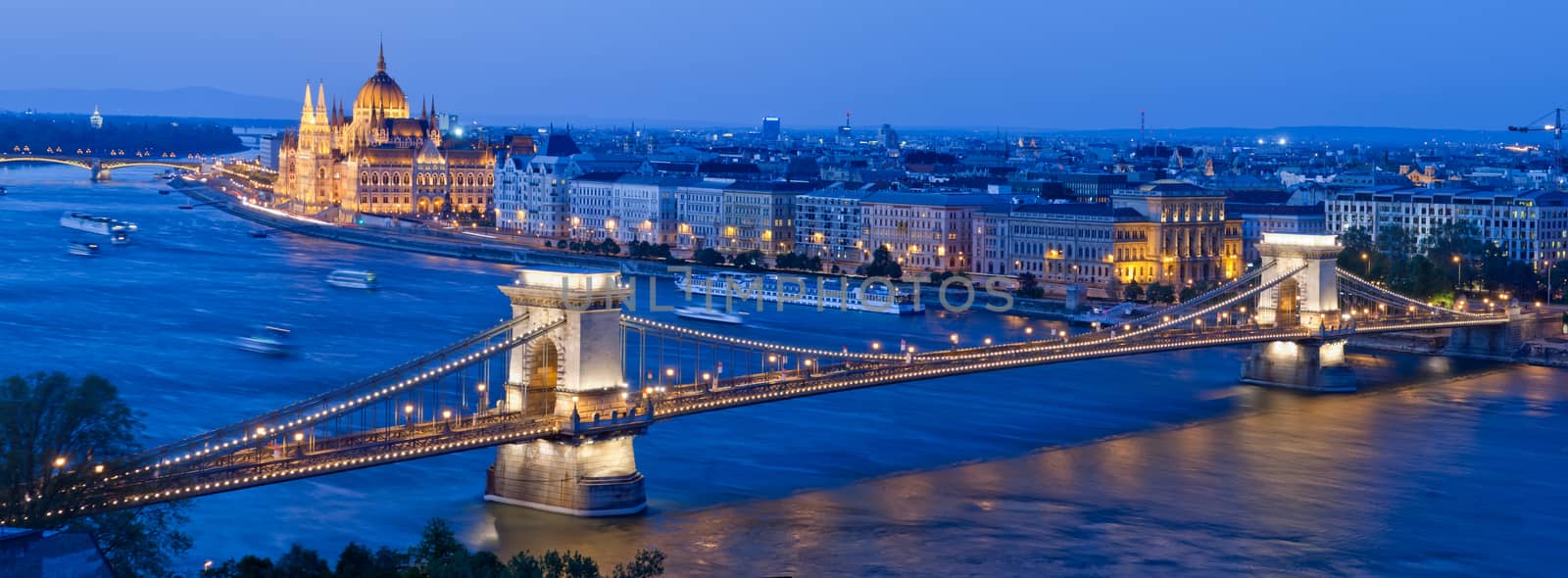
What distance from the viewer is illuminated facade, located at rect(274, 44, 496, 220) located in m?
58.4

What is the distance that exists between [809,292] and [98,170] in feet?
165

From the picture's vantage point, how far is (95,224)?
4459cm

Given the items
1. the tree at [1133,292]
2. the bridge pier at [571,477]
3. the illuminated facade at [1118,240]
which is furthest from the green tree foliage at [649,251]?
the bridge pier at [571,477]

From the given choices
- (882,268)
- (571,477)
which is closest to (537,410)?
(571,477)

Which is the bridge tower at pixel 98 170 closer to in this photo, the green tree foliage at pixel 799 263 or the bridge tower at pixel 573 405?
the green tree foliage at pixel 799 263

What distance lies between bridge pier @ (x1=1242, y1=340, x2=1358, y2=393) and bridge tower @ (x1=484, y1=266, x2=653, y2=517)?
10426mm

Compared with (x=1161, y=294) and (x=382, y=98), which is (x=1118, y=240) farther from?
(x=382, y=98)

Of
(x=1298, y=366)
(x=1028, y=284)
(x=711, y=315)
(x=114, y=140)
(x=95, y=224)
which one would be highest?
(x=114, y=140)

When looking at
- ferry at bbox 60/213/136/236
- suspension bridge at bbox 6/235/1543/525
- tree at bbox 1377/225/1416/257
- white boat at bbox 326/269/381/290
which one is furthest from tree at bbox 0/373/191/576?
ferry at bbox 60/213/136/236

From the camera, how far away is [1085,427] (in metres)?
20.5

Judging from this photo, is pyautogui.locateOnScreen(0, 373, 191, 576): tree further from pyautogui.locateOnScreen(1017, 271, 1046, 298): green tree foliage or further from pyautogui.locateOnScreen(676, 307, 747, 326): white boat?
pyautogui.locateOnScreen(1017, 271, 1046, 298): green tree foliage

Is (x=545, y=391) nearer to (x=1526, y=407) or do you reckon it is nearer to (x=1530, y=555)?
(x=1530, y=555)

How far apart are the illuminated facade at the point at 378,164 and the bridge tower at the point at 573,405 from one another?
135 ft

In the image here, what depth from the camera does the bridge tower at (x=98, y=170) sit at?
3066 inches
